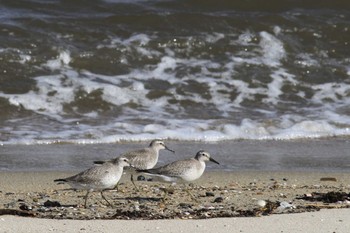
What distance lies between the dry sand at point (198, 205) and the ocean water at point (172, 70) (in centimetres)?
226

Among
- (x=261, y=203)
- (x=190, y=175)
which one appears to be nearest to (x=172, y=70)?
(x=190, y=175)

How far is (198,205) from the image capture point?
24.9 feet

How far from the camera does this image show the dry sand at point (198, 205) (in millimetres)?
6555

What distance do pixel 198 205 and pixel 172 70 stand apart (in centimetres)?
721

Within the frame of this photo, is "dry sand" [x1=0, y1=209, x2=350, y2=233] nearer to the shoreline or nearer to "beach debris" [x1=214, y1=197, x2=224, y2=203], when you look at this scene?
the shoreline

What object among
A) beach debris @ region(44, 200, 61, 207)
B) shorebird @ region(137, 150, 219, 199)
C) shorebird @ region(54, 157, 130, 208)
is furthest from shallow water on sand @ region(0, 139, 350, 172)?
beach debris @ region(44, 200, 61, 207)

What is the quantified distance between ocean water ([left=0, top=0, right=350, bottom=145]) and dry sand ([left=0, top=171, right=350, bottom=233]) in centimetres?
226

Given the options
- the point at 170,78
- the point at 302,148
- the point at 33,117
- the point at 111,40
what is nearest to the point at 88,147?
the point at 33,117

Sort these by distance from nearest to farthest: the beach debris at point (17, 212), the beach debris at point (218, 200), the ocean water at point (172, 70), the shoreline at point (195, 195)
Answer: the beach debris at point (17, 212) → the shoreline at point (195, 195) → the beach debris at point (218, 200) → the ocean water at point (172, 70)

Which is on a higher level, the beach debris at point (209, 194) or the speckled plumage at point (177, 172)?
the speckled plumage at point (177, 172)

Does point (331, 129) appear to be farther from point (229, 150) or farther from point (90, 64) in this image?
point (90, 64)

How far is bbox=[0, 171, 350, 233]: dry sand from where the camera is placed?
655cm

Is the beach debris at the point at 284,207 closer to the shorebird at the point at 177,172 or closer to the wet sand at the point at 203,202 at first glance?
the wet sand at the point at 203,202

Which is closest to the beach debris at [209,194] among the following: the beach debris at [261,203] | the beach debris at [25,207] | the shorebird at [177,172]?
the shorebird at [177,172]
